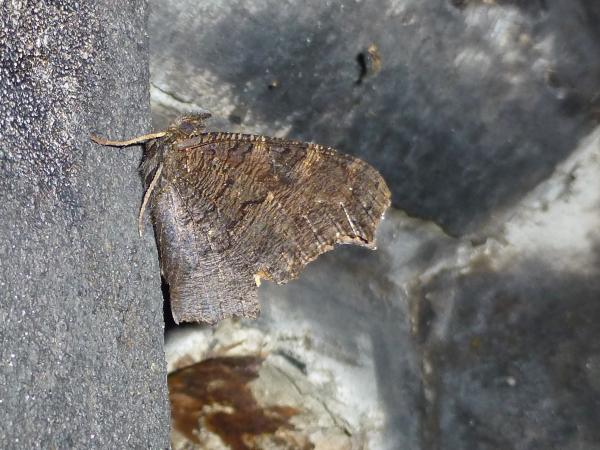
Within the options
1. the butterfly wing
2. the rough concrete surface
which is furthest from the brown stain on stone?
the butterfly wing

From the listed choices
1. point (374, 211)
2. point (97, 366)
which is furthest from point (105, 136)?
point (374, 211)

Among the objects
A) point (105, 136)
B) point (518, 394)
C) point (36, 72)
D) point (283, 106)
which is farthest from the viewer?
point (518, 394)

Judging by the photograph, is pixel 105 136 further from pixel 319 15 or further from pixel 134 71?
pixel 319 15

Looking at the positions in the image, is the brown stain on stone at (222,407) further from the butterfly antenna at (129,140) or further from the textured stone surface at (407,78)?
the butterfly antenna at (129,140)

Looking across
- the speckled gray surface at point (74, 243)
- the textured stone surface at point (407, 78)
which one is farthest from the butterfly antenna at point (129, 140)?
the textured stone surface at point (407, 78)

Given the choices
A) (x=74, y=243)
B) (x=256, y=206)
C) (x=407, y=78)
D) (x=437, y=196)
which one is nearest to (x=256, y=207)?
(x=256, y=206)
